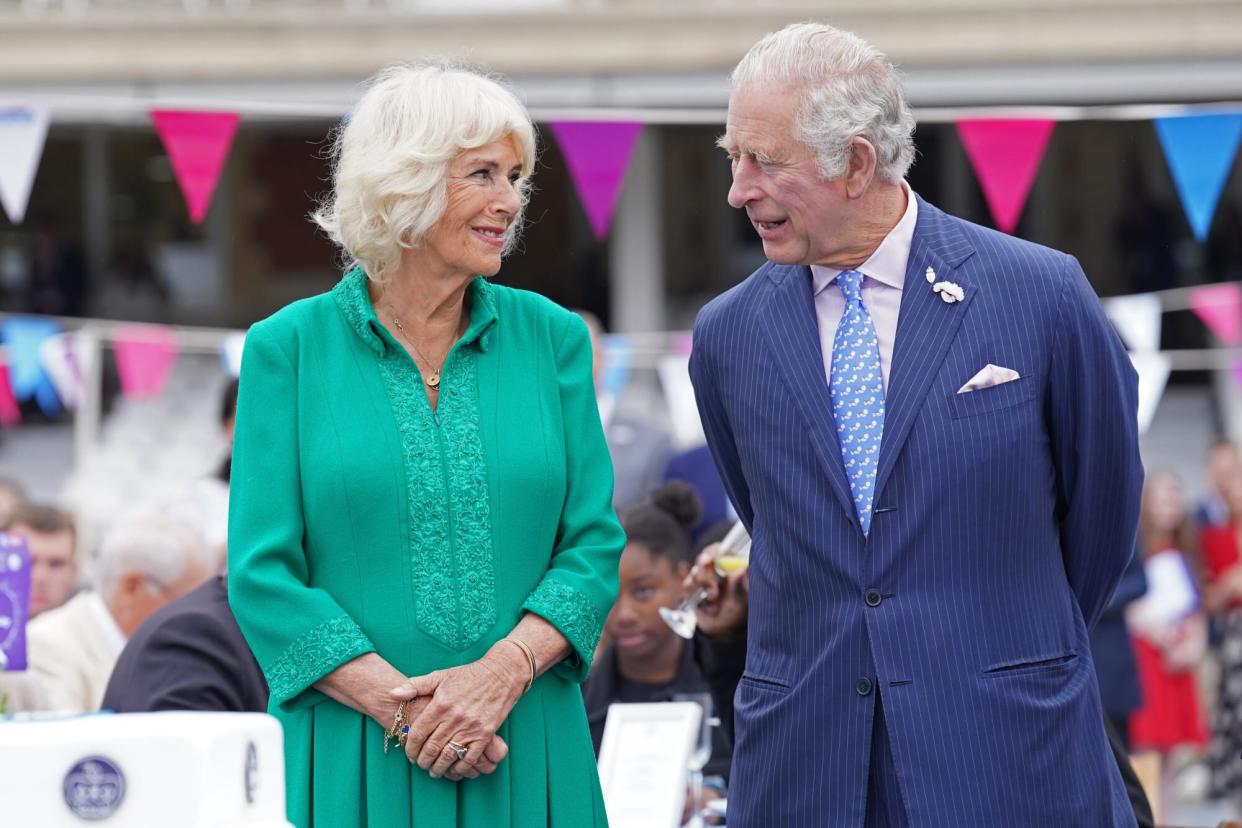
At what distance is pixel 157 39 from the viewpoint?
14.2m

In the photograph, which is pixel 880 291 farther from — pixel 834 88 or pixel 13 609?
pixel 13 609

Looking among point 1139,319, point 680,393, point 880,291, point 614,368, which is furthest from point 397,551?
point 614,368

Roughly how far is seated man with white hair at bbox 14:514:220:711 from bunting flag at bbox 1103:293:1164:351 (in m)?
5.51

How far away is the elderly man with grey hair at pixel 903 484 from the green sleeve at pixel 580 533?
0.24m

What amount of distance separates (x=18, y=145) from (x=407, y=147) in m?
4.06

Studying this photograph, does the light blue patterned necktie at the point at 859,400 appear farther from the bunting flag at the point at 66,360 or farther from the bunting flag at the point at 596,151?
the bunting flag at the point at 66,360

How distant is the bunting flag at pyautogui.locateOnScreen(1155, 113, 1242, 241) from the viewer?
645cm

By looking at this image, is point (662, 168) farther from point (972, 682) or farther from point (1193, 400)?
point (972, 682)

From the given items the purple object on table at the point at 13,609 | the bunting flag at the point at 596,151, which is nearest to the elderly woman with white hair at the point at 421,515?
the purple object on table at the point at 13,609

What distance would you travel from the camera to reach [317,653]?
2920mm

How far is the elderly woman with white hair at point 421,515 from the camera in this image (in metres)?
2.95

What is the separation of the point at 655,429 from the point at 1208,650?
15.1 feet

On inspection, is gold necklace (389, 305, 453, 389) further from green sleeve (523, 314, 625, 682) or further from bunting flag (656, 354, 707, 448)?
bunting flag (656, 354, 707, 448)

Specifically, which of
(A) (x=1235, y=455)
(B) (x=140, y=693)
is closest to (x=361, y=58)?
(A) (x=1235, y=455)
